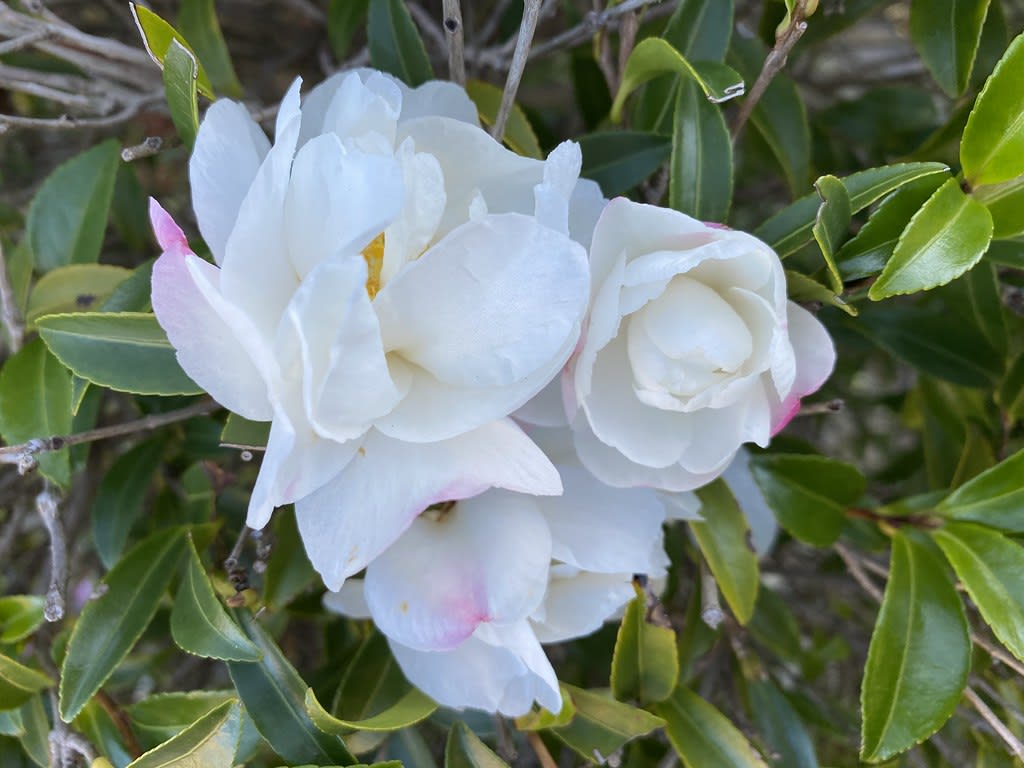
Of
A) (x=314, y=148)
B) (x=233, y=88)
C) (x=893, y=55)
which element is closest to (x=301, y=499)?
(x=314, y=148)

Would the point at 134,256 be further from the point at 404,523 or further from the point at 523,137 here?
the point at 404,523

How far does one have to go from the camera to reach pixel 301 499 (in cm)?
47

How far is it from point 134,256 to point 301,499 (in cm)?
65

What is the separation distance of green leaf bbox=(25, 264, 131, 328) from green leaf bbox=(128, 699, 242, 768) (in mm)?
351

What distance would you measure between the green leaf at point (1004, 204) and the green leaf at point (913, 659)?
0.25m

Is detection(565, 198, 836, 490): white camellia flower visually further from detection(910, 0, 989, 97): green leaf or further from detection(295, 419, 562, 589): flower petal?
detection(910, 0, 989, 97): green leaf

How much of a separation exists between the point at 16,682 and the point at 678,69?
0.65m

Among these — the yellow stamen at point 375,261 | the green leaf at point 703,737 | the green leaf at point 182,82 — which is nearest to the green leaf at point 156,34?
the green leaf at point 182,82

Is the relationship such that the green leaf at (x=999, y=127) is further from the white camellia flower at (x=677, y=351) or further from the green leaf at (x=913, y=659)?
the green leaf at (x=913, y=659)

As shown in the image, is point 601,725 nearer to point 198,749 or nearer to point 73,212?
point 198,749

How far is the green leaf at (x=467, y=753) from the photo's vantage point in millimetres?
603

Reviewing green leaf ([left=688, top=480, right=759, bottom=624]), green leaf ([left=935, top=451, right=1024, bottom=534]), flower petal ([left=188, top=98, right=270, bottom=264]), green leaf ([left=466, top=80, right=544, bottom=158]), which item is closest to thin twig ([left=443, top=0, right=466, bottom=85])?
green leaf ([left=466, top=80, right=544, bottom=158])

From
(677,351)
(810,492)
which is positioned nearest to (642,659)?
(810,492)

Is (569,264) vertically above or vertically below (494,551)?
above
